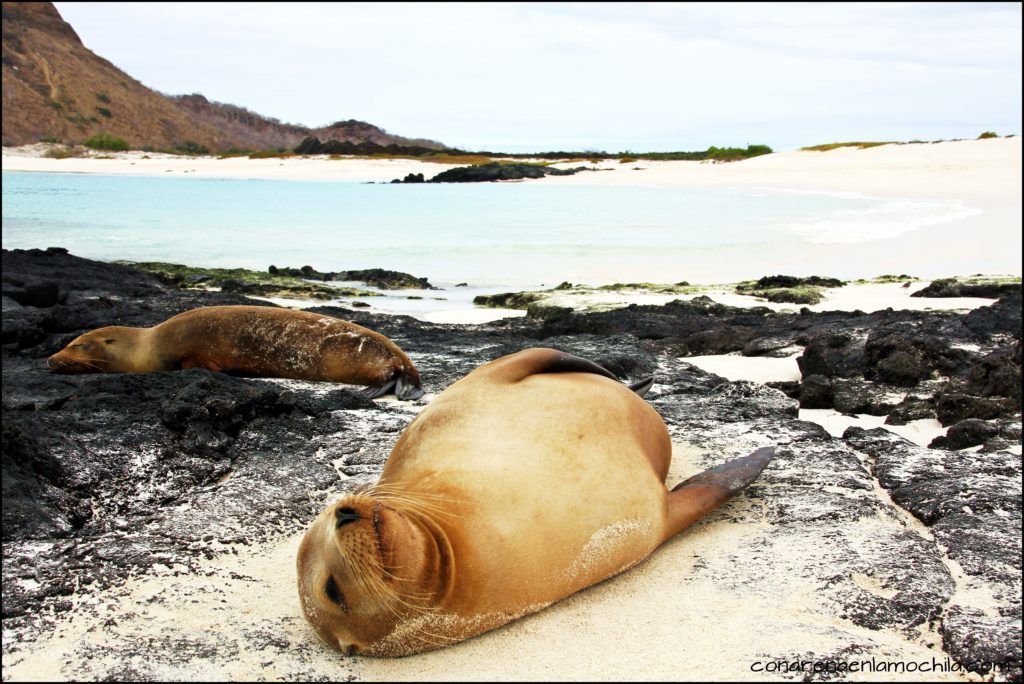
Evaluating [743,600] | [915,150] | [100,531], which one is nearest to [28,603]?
[100,531]

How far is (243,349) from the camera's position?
625cm

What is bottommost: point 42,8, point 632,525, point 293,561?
point 293,561

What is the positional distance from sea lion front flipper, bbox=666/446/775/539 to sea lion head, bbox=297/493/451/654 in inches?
43.4

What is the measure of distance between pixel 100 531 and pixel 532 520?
5.38 feet

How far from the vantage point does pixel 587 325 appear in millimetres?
7934

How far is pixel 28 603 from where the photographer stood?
9.34ft

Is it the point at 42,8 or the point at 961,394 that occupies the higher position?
the point at 42,8

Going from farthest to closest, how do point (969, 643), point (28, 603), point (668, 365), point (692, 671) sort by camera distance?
point (668, 365), point (28, 603), point (969, 643), point (692, 671)

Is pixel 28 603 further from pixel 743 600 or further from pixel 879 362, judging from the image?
pixel 879 362

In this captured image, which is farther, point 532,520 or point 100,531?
point 100,531

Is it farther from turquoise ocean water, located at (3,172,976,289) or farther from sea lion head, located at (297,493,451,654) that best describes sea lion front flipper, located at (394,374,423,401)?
turquoise ocean water, located at (3,172,976,289)

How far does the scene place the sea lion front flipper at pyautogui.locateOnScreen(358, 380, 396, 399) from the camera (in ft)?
17.8

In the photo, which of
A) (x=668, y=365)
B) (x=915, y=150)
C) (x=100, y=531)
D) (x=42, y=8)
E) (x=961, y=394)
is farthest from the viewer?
(x=42, y=8)

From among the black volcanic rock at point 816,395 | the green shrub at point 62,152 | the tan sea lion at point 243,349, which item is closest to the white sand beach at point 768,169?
the green shrub at point 62,152
